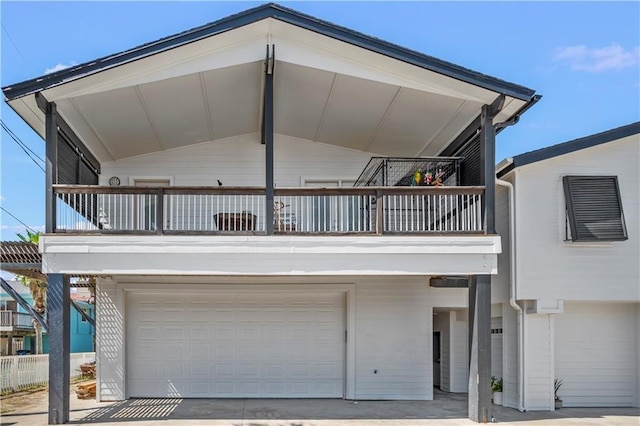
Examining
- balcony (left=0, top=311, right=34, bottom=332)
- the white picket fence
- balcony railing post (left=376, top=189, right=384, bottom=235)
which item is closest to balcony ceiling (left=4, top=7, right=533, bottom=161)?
balcony railing post (left=376, top=189, right=384, bottom=235)

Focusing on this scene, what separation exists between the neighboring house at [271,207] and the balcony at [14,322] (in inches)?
653

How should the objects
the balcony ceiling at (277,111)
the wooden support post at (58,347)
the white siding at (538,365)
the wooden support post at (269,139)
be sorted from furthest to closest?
1. the white siding at (538,365)
2. the balcony ceiling at (277,111)
3. the wooden support post at (269,139)
4. the wooden support post at (58,347)

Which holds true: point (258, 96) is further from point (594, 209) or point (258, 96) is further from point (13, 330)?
point (13, 330)

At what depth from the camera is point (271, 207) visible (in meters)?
8.53

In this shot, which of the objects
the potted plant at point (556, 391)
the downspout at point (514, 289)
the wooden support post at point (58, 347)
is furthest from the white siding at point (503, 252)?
the wooden support post at point (58, 347)

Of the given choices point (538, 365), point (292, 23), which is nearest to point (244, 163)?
point (292, 23)

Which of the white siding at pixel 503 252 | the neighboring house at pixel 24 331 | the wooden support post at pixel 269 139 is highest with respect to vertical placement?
the wooden support post at pixel 269 139

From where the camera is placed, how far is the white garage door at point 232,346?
36.8 ft

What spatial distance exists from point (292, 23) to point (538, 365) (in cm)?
706

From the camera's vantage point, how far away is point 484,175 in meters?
8.73

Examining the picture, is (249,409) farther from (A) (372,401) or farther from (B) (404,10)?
(B) (404,10)

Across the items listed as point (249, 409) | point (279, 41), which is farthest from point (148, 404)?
point (279, 41)

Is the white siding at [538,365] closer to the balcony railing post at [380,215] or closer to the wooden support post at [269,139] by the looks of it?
the balcony railing post at [380,215]

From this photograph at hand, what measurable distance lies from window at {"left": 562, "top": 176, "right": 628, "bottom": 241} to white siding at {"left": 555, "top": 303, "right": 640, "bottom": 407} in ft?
4.72
